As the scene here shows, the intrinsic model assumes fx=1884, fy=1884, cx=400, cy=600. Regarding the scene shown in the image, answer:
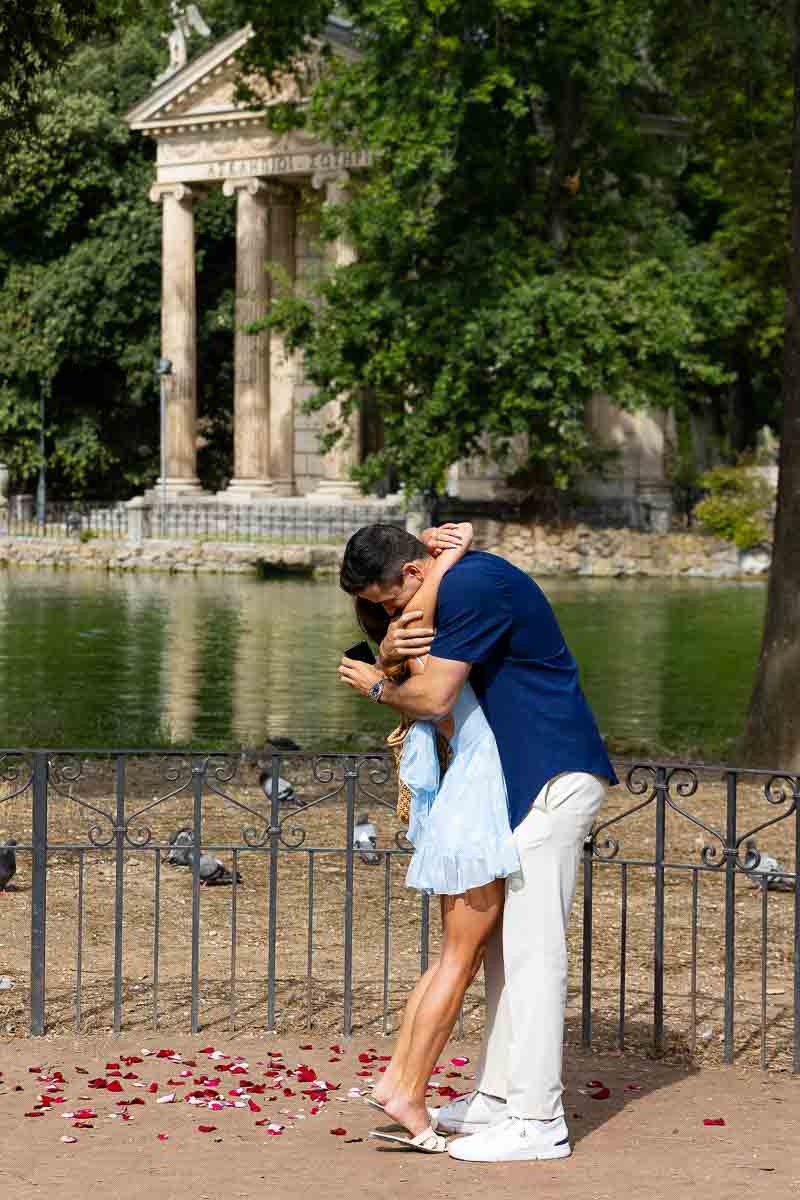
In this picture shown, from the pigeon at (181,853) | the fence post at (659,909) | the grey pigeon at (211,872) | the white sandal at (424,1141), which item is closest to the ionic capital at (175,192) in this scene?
the pigeon at (181,853)

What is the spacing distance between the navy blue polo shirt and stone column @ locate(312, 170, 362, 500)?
4387 centimetres

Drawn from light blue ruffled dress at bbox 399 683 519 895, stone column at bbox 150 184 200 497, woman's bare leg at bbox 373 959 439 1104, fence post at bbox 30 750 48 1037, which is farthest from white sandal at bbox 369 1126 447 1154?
stone column at bbox 150 184 200 497

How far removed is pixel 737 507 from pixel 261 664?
78.0 ft

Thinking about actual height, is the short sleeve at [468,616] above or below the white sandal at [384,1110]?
above

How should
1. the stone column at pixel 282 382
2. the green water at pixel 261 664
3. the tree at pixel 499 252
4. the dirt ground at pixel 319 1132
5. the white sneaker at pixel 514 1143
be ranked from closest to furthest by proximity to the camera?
the dirt ground at pixel 319 1132, the white sneaker at pixel 514 1143, the green water at pixel 261 664, the tree at pixel 499 252, the stone column at pixel 282 382

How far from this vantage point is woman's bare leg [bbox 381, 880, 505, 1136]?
5520 millimetres

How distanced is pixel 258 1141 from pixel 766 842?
6152 millimetres

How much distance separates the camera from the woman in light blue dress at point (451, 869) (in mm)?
5438

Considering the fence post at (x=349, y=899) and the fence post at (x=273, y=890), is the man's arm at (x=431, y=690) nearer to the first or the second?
the fence post at (x=349, y=899)

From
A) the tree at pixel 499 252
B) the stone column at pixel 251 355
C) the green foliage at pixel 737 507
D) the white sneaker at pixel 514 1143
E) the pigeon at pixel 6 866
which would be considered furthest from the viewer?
the stone column at pixel 251 355

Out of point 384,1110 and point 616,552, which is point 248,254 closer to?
point 616,552

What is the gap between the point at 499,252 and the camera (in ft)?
132

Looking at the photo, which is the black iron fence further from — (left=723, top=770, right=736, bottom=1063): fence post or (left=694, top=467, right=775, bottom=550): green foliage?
(left=694, top=467, right=775, bottom=550): green foliage

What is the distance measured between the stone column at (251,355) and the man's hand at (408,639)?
4698cm
